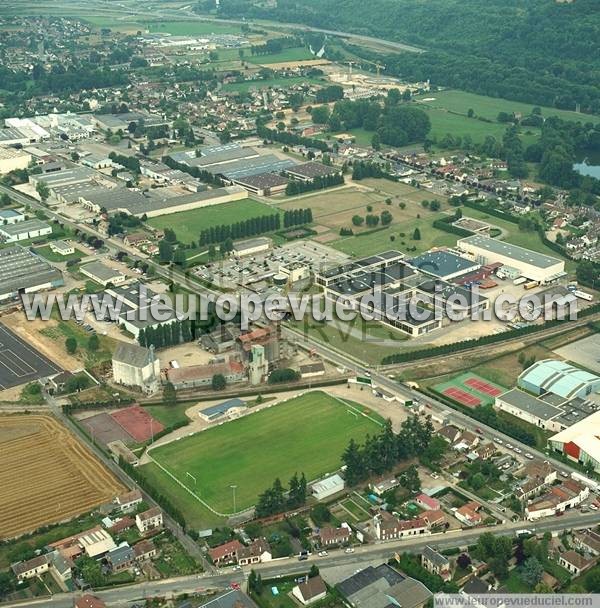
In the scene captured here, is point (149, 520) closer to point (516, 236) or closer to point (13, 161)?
point (516, 236)

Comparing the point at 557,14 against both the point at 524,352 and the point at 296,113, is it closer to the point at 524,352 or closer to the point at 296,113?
the point at 296,113

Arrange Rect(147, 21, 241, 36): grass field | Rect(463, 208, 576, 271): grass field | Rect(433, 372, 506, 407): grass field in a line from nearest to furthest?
Rect(433, 372, 506, 407): grass field, Rect(463, 208, 576, 271): grass field, Rect(147, 21, 241, 36): grass field

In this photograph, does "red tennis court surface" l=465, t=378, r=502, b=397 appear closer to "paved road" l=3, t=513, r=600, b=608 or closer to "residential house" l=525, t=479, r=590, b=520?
"residential house" l=525, t=479, r=590, b=520

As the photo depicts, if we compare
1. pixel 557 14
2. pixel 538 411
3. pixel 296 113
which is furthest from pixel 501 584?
pixel 557 14

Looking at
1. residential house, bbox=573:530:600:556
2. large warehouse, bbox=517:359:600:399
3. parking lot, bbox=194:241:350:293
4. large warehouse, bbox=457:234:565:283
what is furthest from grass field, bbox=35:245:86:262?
residential house, bbox=573:530:600:556

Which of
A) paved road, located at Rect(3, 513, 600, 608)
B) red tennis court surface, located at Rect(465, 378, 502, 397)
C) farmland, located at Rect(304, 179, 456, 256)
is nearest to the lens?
paved road, located at Rect(3, 513, 600, 608)
